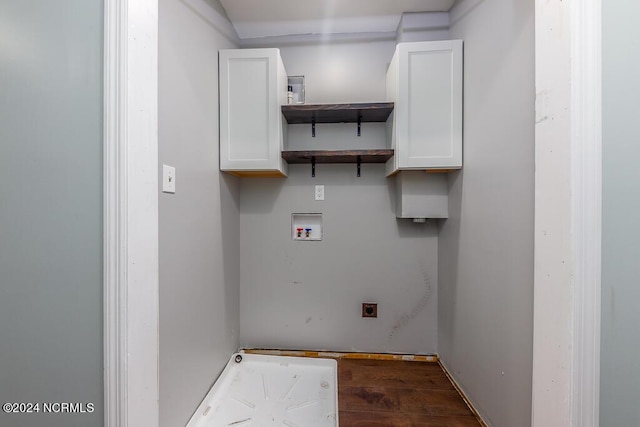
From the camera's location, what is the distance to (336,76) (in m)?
1.89

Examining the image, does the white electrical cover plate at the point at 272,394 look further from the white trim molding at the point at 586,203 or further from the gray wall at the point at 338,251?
the white trim molding at the point at 586,203

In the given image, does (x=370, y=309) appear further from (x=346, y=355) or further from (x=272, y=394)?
(x=272, y=394)

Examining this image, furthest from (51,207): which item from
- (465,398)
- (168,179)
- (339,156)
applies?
(465,398)

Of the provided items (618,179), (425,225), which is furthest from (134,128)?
(425,225)

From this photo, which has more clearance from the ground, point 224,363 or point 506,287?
point 506,287

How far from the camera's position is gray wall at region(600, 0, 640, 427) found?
667 mm

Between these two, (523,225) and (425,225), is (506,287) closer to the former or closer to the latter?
(523,225)

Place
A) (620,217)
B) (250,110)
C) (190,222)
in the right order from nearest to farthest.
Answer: (620,217), (190,222), (250,110)

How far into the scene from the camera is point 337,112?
1664 millimetres

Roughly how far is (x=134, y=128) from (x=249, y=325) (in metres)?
1.62

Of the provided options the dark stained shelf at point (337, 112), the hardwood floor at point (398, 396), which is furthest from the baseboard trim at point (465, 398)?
the dark stained shelf at point (337, 112)

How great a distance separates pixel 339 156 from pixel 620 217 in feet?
4.21

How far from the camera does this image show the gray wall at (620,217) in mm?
667

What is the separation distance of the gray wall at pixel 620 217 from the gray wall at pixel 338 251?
1.17 meters
